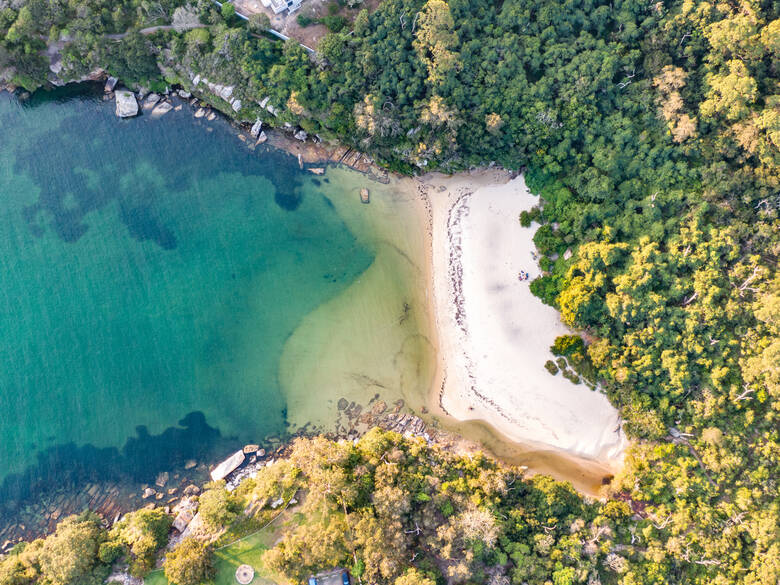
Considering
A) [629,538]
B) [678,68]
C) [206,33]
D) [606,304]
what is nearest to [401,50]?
[206,33]

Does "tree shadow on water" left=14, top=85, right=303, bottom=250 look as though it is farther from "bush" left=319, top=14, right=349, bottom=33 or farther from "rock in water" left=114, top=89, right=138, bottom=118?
"bush" left=319, top=14, right=349, bottom=33

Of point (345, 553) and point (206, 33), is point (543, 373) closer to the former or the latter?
point (345, 553)

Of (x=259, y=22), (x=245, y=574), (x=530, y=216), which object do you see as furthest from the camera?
(x=530, y=216)

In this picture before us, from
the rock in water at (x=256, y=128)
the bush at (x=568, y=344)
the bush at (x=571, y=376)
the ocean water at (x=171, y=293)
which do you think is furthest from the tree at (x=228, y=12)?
the bush at (x=571, y=376)

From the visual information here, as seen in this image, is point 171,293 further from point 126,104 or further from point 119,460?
point 126,104

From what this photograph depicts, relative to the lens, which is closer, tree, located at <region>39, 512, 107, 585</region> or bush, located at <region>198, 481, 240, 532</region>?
tree, located at <region>39, 512, 107, 585</region>

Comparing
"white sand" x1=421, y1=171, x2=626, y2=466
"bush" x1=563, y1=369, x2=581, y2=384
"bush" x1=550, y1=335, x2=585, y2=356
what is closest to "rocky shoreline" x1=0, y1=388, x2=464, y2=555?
"white sand" x1=421, y1=171, x2=626, y2=466

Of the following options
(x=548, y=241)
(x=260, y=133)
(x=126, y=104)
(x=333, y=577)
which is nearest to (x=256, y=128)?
(x=260, y=133)
